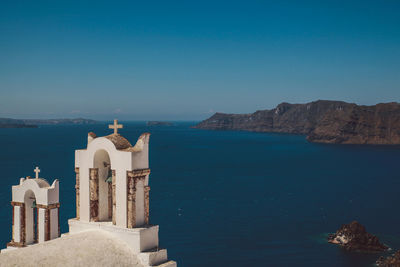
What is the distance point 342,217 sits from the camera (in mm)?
63625

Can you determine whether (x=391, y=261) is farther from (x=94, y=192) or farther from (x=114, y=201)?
(x=94, y=192)

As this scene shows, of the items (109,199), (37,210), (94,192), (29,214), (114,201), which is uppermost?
(94,192)

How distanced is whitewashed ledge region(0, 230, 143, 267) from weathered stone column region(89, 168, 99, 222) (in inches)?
29.6

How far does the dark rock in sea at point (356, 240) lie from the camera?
48125 mm

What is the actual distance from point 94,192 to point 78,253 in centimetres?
297

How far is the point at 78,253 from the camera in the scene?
522 inches

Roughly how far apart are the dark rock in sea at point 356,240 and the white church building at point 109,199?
38723 mm

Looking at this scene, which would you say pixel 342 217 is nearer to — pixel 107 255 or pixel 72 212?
pixel 72 212

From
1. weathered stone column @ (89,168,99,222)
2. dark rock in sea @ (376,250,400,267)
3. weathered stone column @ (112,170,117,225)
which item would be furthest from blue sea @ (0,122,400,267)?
weathered stone column @ (112,170,117,225)

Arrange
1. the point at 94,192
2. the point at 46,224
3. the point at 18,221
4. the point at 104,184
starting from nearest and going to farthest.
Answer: the point at 94,192
the point at 104,184
the point at 46,224
the point at 18,221

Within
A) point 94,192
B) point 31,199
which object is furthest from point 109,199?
point 31,199

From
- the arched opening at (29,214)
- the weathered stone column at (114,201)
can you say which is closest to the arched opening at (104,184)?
the weathered stone column at (114,201)

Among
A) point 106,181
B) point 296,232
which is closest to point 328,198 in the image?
point 296,232

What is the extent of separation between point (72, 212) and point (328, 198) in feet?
145
